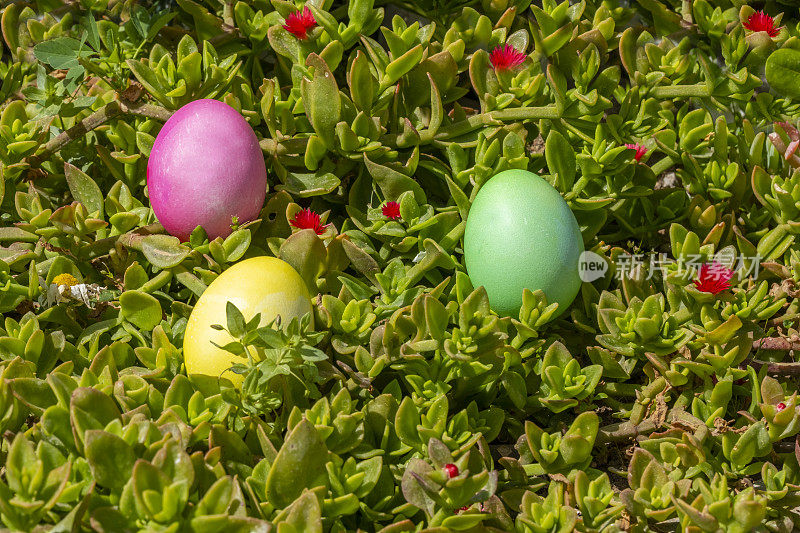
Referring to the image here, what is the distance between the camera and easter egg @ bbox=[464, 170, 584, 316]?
1.42 m

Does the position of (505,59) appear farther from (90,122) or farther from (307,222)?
(90,122)

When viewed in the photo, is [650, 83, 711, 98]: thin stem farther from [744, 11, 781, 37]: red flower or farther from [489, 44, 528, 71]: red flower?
[489, 44, 528, 71]: red flower

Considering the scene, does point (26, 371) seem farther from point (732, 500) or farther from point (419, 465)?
point (732, 500)

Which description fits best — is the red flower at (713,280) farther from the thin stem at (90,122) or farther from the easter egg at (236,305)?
the thin stem at (90,122)

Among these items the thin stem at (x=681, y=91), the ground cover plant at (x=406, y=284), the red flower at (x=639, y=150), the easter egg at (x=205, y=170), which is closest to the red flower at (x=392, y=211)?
the ground cover plant at (x=406, y=284)

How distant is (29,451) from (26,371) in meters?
0.25

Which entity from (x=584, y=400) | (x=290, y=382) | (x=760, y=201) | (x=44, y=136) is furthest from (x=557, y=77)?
(x=44, y=136)

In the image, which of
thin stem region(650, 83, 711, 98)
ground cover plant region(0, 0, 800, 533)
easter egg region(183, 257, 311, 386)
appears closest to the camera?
ground cover plant region(0, 0, 800, 533)

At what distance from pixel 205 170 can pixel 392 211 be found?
14.2 inches

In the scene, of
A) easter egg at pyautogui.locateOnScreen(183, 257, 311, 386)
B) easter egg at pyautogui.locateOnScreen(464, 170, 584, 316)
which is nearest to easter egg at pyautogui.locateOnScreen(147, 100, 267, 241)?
easter egg at pyautogui.locateOnScreen(183, 257, 311, 386)

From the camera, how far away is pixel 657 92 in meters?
1.75

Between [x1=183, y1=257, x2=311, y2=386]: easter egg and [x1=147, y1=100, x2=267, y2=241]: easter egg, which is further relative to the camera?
[x1=147, y1=100, x2=267, y2=241]: easter egg

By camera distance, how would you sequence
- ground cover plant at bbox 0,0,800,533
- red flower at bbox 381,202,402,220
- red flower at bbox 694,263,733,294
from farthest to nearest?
red flower at bbox 381,202,402,220, red flower at bbox 694,263,733,294, ground cover plant at bbox 0,0,800,533

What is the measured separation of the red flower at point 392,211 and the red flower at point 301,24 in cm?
40
